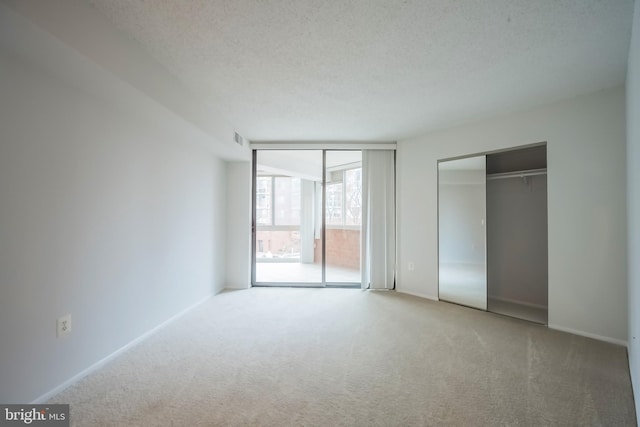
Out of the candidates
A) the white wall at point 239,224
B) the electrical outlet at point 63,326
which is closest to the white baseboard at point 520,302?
the white wall at point 239,224

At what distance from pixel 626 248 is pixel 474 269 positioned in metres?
1.42

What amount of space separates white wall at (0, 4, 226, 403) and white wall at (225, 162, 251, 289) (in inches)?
55.2

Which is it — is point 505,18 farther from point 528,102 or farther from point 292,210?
point 292,210

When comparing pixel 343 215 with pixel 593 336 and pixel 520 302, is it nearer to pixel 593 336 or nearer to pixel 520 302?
pixel 520 302

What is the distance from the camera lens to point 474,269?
3.65m

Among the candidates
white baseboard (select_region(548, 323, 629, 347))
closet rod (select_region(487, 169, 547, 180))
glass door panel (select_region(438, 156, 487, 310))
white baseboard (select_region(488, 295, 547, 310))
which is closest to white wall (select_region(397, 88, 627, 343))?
white baseboard (select_region(548, 323, 629, 347))

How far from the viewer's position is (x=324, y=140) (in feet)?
14.1

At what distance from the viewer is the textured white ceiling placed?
1623 mm

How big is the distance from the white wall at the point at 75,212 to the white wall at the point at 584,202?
373 cm

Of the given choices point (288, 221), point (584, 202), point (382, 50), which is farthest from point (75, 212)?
point (288, 221)

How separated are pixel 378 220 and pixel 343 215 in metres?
2.54

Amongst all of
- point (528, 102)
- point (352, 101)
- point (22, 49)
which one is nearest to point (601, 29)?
point (528, 102)

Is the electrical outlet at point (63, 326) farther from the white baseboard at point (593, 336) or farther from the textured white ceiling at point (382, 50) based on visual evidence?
the white baseboard at point (593, 336)

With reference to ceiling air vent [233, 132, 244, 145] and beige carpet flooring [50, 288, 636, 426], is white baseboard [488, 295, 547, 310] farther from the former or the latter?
ceiling air vent [233, 132, 244, 145]
